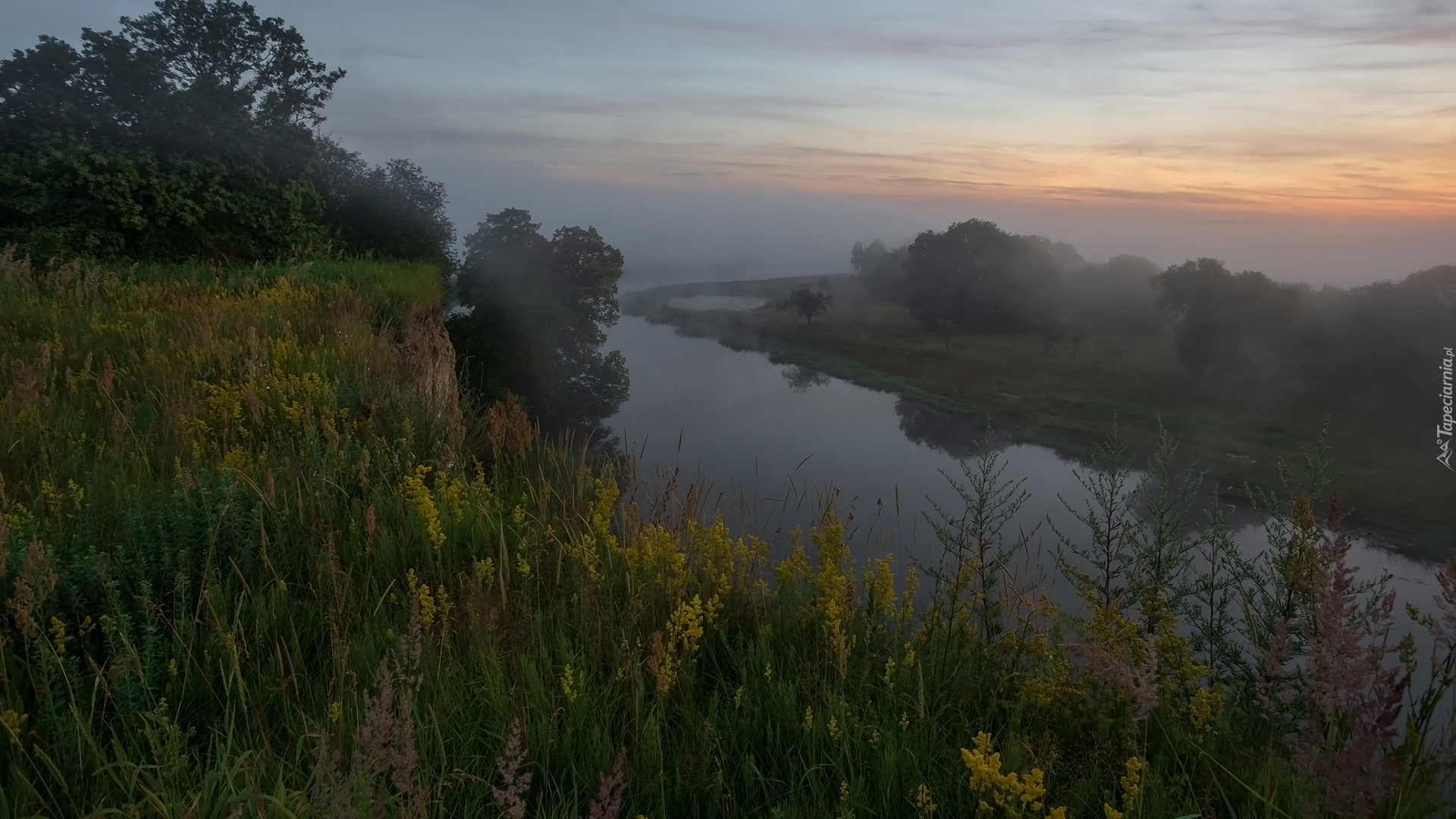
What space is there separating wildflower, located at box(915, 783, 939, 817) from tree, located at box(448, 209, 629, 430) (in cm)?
1924

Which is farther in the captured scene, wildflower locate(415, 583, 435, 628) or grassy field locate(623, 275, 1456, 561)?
grassy field locate(623, 275, 1456, 561)

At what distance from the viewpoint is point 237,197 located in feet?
59.0

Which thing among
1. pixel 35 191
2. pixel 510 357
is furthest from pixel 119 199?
pixel 510 357

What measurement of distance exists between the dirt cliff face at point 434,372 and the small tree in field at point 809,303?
117ft

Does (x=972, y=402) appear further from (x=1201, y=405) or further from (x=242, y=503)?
(x=242, y=503)

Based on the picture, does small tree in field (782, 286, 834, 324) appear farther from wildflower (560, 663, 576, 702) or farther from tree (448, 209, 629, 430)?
wildflower (560, 663, 576, 702)

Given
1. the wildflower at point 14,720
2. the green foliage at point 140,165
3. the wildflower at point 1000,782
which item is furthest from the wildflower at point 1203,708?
the green foliage at point 140,165

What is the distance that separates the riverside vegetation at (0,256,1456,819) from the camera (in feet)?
6.60

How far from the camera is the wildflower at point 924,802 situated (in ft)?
6.84

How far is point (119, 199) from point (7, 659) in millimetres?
17336

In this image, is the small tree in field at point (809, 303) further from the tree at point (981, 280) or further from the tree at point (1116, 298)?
the tree at point (1116, 298)

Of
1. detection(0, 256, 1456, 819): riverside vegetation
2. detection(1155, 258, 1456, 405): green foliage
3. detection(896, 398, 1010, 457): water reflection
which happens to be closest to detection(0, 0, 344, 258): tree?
detection(0, 256, 1456, 819): riverside vegetation

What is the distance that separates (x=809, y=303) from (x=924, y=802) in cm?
4466

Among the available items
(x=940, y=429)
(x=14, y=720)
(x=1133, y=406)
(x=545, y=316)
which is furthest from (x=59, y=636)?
(x=1133, y=406)
